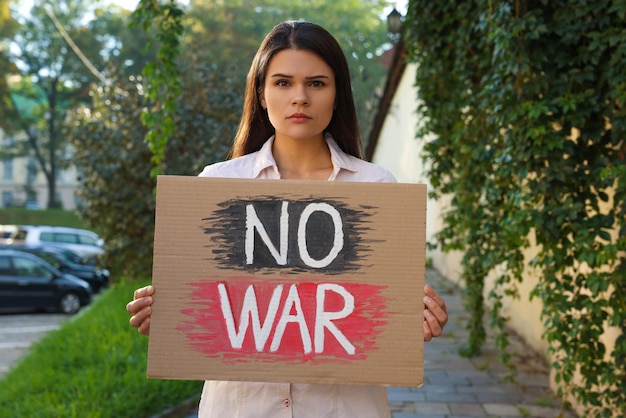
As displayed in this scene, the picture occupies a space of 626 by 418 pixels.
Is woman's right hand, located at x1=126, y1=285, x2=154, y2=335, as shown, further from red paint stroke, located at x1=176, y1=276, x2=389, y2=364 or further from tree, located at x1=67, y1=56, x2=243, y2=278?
tree, located at x1=67, y1=56, x2=243, y2=278

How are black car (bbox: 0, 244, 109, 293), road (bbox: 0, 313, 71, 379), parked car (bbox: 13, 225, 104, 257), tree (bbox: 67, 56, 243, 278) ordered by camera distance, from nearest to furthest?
road (bbox: 0, 313, 71, 379)
tree (bbox: 67, 56, 243, 278)
black car (bbox: 0, 244, 109, 293)
parked car (bbox: 13, 225, 104, 257)

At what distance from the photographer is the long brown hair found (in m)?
2.10

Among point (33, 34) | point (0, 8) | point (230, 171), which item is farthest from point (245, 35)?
point (230, 171)

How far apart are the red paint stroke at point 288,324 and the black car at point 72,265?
16.2 metres

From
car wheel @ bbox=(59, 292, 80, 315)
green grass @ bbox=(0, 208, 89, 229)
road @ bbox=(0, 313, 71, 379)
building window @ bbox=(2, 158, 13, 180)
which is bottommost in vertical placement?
road @ bbox=(0, 313, 71, 379)

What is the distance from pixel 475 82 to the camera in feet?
19.0

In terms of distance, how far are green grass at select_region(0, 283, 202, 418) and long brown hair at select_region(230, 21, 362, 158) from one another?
3238 millimetres

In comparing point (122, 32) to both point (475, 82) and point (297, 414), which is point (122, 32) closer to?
point (475, 82)

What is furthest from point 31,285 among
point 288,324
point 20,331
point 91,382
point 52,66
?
point 52,66

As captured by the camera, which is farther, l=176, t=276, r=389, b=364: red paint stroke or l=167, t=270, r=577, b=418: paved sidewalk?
l=167, t=270, r=577, b=418: paved sidewalk

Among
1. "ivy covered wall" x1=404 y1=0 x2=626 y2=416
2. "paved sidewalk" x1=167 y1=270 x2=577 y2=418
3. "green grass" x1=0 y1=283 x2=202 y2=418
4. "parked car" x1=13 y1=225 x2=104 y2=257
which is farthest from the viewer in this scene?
"parked car" x1=13 y1=225 x2=104 y2=257

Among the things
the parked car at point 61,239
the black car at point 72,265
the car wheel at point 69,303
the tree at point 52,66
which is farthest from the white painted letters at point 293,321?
the tree at point 52,66

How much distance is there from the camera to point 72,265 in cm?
1817

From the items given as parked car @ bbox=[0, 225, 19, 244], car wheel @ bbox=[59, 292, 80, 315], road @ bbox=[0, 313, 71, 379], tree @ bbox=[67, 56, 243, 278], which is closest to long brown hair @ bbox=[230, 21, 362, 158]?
road @ bbox=[0, 313, 71, 379]
